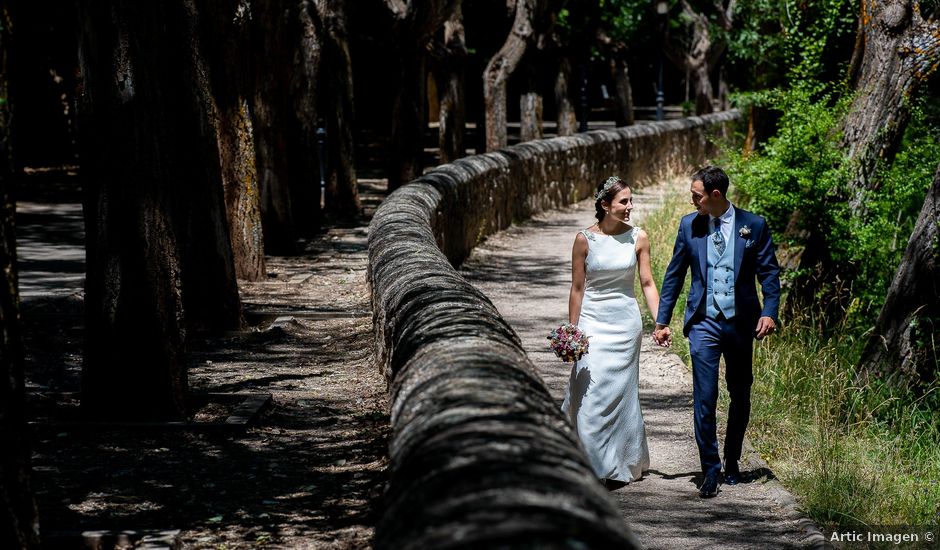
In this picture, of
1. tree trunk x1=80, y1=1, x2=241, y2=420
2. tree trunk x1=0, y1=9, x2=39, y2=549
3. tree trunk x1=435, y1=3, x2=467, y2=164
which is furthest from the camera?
tree trunk x1=435, y1=3, x2=467, y2=164

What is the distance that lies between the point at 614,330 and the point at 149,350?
2.85 m

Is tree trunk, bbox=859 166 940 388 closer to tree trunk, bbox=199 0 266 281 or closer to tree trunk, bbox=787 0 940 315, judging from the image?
tree trunk, bbox=787 0 940 315

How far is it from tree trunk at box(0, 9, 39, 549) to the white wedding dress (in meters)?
3.78

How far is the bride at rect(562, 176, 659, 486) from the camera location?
7387mm

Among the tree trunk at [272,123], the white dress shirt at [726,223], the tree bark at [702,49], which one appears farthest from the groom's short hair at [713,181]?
the tree bark at [702,49]

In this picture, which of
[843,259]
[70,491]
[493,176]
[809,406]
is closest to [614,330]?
[809,406]

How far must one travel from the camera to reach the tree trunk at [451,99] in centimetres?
2362

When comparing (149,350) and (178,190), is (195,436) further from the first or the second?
(178,190)

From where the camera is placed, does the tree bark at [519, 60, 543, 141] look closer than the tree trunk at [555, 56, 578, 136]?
Yes

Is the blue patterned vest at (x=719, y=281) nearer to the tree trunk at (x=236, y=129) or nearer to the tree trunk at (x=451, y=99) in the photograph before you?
the tree trunk at (x=236, y=129)

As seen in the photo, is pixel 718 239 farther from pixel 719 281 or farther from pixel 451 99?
pixel 451 99

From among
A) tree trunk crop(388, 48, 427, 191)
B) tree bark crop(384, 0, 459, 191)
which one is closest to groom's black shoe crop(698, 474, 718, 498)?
tree bark crop(384, 0, 459, 191)

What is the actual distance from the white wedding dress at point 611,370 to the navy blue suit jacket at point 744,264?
0.34 m

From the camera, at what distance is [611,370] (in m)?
7.43
